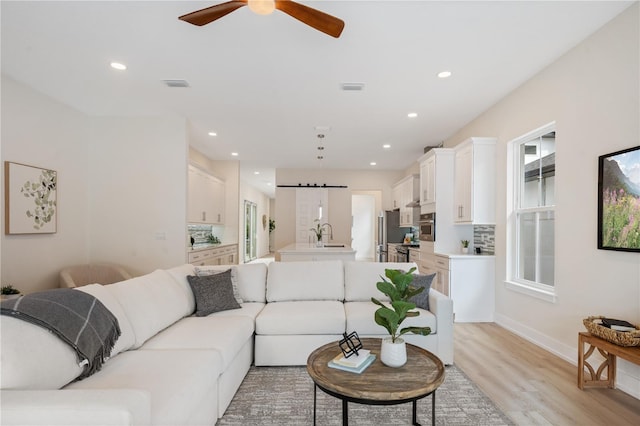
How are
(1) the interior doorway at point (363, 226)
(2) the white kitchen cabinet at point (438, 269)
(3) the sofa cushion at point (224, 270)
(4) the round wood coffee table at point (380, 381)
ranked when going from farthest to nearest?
1. (1) the interior doorway at point (363, 226)
2. (2) the white kitchen cabinet at point (438, 269)
3. (3) the sofa cushion at point (224, 270)
4. (4) the round wood coffee table at point (380, 381)

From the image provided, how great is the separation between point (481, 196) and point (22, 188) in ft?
18.2

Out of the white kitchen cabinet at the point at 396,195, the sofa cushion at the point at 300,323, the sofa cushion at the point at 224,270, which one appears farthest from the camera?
the white kitchen cabinet at the point at 396,195

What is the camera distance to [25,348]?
1.41 metres

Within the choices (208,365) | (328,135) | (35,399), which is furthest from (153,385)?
(328,135)

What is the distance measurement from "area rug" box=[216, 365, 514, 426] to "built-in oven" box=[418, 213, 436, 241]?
2.88 meters

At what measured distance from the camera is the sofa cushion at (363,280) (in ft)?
11.3

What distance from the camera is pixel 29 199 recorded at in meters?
3.54

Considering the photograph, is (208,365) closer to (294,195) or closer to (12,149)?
(12,149)

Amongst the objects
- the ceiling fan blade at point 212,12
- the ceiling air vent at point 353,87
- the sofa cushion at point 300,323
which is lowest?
the sofa cushion at point 300,323

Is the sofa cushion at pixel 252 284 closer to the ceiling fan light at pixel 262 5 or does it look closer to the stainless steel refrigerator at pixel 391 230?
the ceiling fan light at pixel 262 5

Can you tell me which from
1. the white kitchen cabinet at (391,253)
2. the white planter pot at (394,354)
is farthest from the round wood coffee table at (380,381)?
the white kitchen cabinet at (391,253)

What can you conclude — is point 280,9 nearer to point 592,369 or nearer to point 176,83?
point 176,83

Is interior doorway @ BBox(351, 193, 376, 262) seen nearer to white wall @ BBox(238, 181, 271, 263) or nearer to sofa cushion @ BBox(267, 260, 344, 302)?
white wall @ BBox(238, 181, 271, 263)

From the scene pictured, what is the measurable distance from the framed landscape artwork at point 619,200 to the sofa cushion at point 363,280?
1.62 metres
